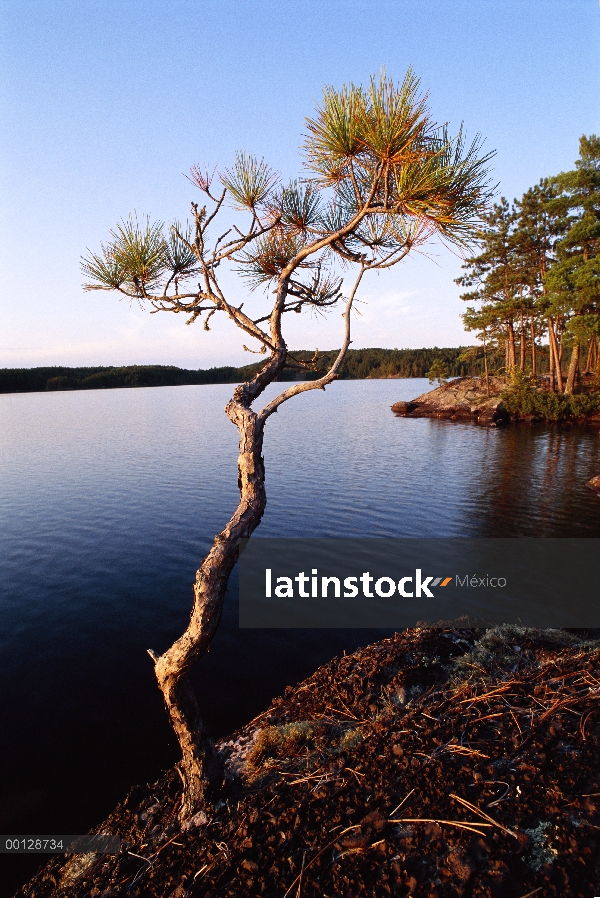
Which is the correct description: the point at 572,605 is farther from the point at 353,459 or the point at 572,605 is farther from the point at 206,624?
the point at 353,459

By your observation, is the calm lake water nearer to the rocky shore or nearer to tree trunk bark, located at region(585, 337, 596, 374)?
the rocky shore

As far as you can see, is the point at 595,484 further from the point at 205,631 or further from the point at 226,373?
the point at 226,373

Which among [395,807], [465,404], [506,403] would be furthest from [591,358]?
[395,807]

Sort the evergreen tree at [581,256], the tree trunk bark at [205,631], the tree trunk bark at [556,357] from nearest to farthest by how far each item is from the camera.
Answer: the tree trunk bark at [205,631] < the evergreen tree at [581,256] < the tree trunk bark at [556,357]

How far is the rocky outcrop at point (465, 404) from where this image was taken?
139 feet

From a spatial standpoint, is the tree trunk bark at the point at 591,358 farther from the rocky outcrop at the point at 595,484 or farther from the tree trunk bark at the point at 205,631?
the tree trunk bark at the point at 205,631

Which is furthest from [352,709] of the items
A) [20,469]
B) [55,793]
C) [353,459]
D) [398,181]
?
[20,469]

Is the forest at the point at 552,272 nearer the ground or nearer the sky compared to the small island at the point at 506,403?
nearer the sky

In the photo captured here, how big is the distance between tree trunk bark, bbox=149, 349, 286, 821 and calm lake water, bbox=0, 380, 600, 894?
2120 millimetres

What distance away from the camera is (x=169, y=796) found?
533 cm

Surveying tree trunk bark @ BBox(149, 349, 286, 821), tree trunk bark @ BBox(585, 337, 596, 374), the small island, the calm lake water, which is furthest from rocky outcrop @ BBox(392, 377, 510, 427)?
tree trunk bark @ BBox(149, 349, 286, 821)

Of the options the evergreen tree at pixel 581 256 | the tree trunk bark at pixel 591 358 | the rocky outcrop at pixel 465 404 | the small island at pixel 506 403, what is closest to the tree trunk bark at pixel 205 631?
the evergreen tree at pixel 581 256

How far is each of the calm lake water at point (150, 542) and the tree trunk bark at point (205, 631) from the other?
212 cm

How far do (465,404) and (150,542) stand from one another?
131ft
